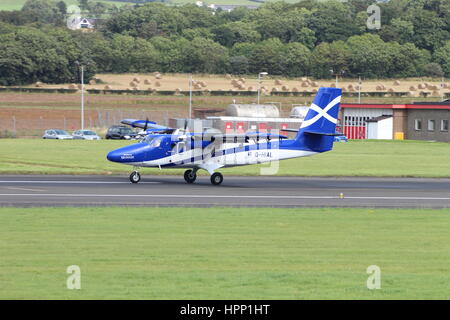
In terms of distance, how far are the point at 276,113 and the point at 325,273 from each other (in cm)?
7468

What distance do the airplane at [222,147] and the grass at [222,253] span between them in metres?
9.49

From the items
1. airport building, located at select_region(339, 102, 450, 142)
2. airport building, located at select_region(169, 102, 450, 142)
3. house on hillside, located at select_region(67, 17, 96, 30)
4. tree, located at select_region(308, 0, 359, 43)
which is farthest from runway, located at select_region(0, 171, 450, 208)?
house on hillside, located at select_region(67, 17, 96, 30)

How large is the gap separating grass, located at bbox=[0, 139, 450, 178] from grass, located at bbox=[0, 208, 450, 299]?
16808 mm

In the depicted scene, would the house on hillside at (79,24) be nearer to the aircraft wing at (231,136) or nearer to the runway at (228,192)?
the runway at (228,192)

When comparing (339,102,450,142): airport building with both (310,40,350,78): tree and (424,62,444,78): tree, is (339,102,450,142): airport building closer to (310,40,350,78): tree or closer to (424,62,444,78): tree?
(310,40,350,78): tree

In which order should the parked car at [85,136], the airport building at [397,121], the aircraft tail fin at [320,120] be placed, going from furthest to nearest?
the airport building at [397,121]
the parked car at [85,136]
the aircraft tail fin at [320,120]

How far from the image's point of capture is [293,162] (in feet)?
168

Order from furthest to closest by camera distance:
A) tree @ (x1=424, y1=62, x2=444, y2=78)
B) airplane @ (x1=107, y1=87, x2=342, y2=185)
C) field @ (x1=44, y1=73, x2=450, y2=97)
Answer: tree @ (x1=424, y1=62, x2=444, y2=78)
field @ (x1=44, y1=73, x2=450, y2=97)
airplane @ (x1=107, y1=87, x2=342, y2=185)

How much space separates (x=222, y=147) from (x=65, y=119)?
60.5 meters

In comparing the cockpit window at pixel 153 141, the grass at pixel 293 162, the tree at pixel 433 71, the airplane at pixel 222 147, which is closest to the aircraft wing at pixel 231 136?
the airplane at pixel 222 147

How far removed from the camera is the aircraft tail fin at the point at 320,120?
122 feet

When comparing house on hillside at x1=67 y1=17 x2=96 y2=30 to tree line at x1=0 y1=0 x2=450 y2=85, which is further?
house on hillside at x1=67 y1=17 x2=96 y2=30

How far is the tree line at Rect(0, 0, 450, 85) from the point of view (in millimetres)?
124750
